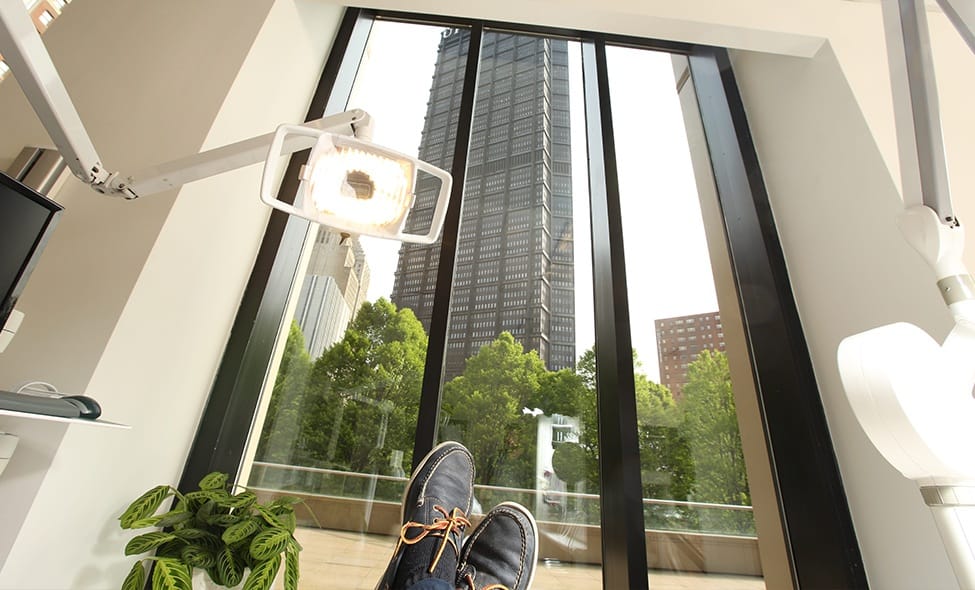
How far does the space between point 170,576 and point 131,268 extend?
0.64m

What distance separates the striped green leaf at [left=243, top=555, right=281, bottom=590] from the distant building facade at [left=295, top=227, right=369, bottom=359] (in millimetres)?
651

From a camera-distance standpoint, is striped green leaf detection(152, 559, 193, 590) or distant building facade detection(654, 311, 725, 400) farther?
distant building facade detection(654, 311, 725, 400)

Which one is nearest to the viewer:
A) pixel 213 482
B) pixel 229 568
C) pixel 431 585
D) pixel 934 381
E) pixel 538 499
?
pixel 934 381

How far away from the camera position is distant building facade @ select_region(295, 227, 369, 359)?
1.39m

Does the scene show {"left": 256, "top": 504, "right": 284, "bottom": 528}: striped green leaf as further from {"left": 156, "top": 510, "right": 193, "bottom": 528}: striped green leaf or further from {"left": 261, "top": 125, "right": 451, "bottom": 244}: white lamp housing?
{"left": 261, "top": 125, "right": 451, "bottom": 244}: white lamp housing

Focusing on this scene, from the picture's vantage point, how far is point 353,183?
0.64 m

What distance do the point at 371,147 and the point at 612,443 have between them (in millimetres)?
974

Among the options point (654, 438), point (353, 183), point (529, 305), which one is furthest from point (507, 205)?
point (353, 183)

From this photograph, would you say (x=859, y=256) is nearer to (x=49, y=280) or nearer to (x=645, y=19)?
(x=645, y=19)

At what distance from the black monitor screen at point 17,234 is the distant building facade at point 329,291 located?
26.9 inches

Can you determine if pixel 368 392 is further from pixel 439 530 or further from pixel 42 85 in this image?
pixel 42 85

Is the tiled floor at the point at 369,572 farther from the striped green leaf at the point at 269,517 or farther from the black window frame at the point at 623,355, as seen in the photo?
the striped green leaf at the point at 269,517

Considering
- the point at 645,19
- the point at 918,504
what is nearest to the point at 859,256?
the point at 918,504

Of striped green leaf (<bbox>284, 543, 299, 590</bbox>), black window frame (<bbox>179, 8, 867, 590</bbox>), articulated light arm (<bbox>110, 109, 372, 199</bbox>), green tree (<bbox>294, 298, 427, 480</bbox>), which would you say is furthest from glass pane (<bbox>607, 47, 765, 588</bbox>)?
articulated light arm (<bbox>110, 109, 372, 199</bbox>)
